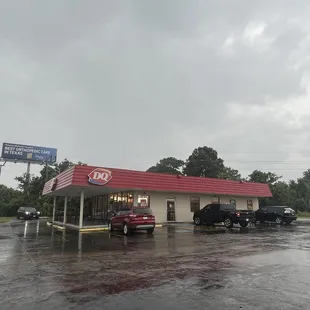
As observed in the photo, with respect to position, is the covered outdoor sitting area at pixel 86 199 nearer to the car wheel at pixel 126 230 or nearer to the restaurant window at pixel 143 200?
the restaurant window at pixel 143 200

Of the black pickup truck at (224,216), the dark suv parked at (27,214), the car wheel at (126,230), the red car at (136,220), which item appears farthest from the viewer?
the dark suv parked at (27,214)

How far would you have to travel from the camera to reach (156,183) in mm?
26422

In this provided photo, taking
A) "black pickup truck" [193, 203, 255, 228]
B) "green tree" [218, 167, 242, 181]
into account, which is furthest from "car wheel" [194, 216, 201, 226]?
"green tree" [218, 167, 242, 181]

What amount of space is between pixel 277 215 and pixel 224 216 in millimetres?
7794

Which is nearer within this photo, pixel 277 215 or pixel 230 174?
pixel 277 215

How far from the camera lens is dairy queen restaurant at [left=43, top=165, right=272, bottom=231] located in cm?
2192

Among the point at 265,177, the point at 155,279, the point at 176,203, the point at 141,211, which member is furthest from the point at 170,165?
the point at 155,279

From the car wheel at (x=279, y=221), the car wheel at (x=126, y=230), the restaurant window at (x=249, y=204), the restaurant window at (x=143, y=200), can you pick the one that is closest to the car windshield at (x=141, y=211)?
the car wheel at (x=126, y=230)

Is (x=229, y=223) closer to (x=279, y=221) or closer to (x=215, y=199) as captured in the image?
(x=279, y=221)

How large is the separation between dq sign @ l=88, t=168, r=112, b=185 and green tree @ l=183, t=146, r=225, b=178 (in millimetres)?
54740

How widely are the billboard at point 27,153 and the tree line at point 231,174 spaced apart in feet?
106

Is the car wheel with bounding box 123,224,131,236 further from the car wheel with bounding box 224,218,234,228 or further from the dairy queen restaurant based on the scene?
the car wheel with bounding box 224,218,234,228

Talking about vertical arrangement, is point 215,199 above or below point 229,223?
above

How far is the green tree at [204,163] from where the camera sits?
75.2 m
